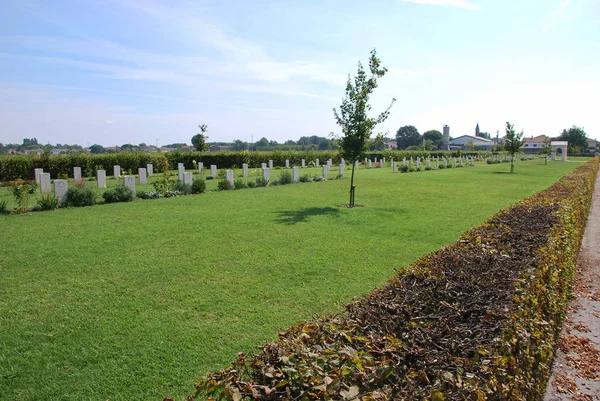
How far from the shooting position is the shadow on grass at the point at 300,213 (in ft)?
32.2

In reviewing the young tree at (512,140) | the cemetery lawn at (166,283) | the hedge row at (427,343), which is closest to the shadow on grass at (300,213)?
the cemetery lawn at (166,283)

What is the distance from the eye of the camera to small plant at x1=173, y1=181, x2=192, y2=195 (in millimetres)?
15141

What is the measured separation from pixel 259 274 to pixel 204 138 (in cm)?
3189

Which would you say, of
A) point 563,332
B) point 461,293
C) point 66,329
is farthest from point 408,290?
point 66,329

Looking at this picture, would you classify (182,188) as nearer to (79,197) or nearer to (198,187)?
(198,187)

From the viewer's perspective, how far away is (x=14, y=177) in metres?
21.6

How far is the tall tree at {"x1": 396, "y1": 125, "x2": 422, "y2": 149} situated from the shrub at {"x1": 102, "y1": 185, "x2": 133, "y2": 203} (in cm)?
11739

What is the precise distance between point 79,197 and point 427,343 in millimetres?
12332

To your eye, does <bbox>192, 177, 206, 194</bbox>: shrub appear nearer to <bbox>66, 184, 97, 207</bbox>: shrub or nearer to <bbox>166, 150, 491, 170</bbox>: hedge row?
<bbox>66, 184, 97, 207</bbox>: shrub

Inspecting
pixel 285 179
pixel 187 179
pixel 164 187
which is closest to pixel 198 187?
pixel 187 179

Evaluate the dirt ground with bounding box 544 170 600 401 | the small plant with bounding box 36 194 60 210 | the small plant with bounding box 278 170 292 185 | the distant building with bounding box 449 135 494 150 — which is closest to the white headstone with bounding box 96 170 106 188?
the small plant with bounding box 36 194 60 210

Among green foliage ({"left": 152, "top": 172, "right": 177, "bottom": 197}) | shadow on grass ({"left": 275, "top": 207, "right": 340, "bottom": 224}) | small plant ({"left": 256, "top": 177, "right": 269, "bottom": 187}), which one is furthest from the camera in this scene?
small plant ({"left": 256, "top": 177, "right": 269, "bottom": 187})

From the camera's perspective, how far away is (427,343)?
2170 mm

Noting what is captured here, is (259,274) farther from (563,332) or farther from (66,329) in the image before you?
(563,332)
